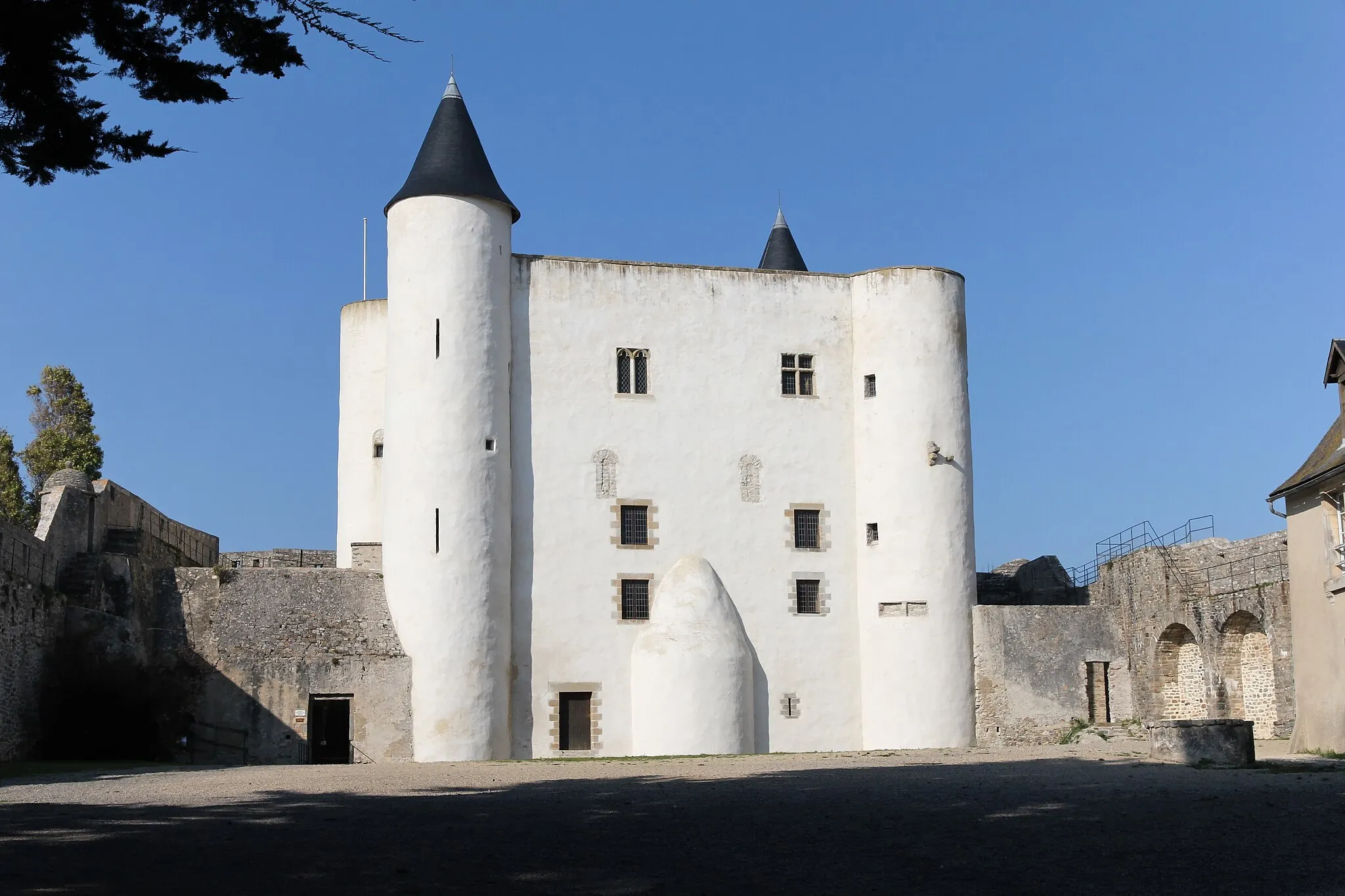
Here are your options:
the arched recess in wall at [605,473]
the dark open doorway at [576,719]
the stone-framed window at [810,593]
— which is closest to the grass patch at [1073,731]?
the stone-framed window at [810,593]

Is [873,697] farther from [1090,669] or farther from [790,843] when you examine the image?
[790,843]

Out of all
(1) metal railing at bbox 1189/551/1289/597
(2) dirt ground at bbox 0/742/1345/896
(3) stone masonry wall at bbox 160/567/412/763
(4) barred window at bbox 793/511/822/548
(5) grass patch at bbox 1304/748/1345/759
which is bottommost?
(5) grass patch at bbox 1304/748/1345/759

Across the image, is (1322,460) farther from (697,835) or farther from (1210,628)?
(697,835)

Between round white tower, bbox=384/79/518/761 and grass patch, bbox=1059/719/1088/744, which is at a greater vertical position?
round white tower, bbox=384/79/518/761

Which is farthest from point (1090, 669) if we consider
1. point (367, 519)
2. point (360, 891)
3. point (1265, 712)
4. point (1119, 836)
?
point (360, 891)

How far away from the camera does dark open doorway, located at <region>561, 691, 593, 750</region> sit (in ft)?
96.3

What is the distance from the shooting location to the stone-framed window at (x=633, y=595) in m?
30.0

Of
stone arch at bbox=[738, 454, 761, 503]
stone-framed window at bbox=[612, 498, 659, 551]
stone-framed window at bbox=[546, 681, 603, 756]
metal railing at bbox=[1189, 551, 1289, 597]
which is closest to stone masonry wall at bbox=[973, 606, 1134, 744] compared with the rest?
metal railing at bbox=[1189, 551, 1289, 597]

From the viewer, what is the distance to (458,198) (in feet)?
97.8

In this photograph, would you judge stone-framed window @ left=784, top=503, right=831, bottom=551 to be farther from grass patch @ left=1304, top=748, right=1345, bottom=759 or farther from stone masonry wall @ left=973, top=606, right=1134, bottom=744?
grass patch @ left=1304, top=748, right=1345, bottom=759

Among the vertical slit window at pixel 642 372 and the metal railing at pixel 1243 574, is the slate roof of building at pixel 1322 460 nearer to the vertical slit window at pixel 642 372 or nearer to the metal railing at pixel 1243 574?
the metal railing at pixel 1243 574

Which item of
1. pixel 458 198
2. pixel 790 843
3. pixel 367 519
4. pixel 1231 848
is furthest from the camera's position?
pixel 367 519

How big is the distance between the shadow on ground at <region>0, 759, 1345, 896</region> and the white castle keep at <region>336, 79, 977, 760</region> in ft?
44.7

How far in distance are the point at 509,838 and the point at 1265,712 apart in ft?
65.1
